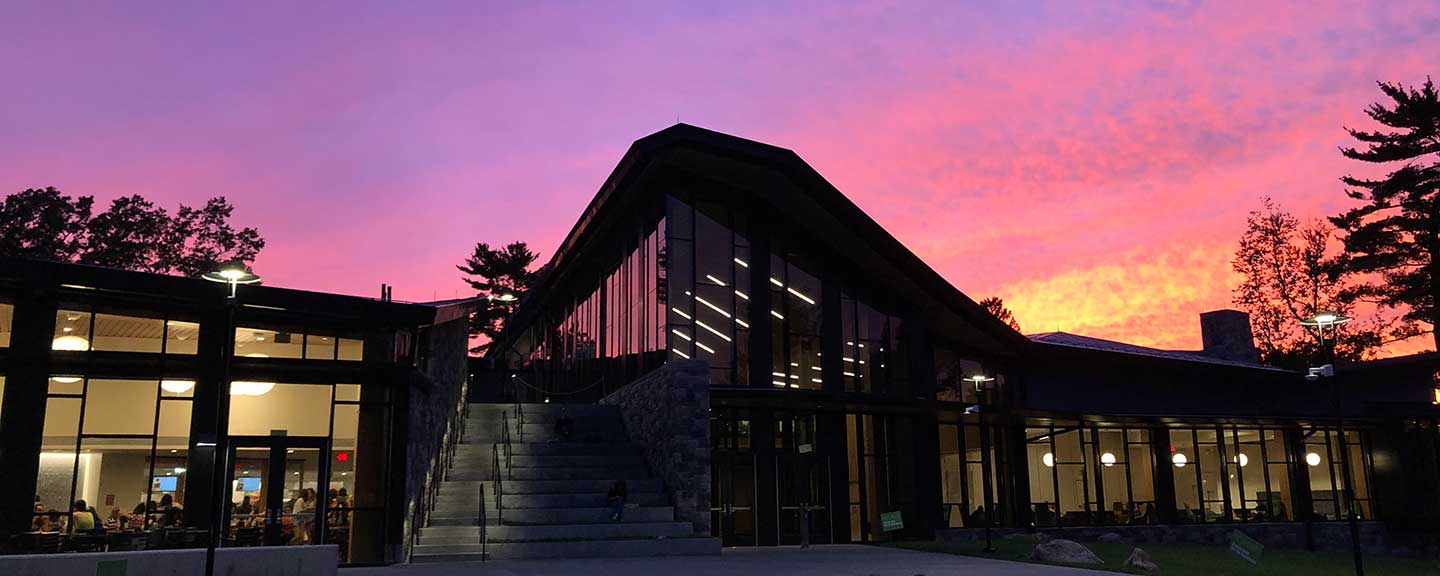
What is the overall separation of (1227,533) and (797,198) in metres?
18.3

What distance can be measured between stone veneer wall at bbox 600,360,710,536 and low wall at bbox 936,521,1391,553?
11.0 meters

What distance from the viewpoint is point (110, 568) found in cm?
1281

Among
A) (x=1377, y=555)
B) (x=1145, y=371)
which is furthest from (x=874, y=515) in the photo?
(x=1377, y=555)

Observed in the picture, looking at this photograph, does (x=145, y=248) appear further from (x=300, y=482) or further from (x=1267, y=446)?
(x=1267, y=446)

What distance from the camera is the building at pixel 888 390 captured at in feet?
81.7

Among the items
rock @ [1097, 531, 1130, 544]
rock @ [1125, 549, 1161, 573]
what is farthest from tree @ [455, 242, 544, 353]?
rock @ [1125, 549, 1161, 573]

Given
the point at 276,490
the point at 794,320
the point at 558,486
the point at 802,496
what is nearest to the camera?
the point at 276,490

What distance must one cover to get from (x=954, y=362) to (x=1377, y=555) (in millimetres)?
15611

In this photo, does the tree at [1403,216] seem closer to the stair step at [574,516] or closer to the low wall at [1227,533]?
the low wall at [1227,533]

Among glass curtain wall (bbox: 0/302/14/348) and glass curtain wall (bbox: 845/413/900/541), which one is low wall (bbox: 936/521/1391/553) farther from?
glass curtain wall (bbox: 0/302/14/348)

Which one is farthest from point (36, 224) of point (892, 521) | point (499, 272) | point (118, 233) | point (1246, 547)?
point (1246, 547)

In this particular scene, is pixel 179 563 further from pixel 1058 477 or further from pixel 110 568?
pixel 1058 477

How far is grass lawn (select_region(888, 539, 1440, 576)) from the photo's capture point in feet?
63.5

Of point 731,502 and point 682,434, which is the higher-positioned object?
point 682,434
